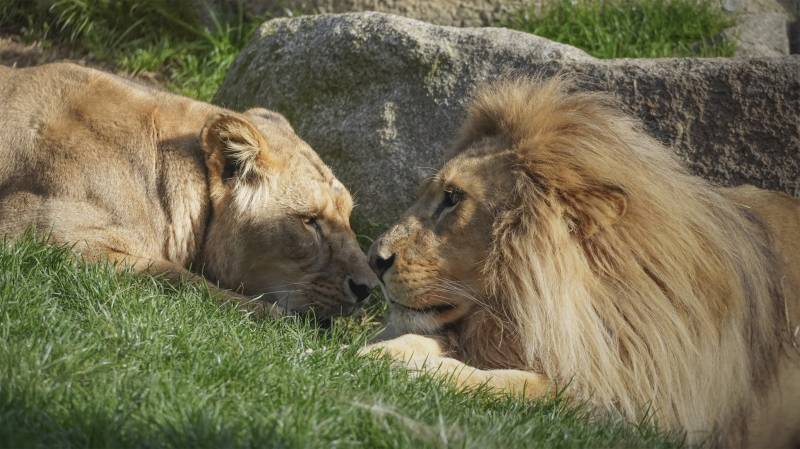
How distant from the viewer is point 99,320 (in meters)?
4.67

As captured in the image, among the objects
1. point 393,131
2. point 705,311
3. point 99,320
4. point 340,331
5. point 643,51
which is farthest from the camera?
point 643,51

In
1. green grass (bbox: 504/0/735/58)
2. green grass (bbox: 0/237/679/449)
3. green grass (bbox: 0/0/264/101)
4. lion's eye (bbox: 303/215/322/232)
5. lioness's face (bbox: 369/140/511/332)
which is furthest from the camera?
green grass (bbox: 0/0/264/101)

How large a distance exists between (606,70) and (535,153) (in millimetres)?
2014

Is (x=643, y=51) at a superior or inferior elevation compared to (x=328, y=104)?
superior

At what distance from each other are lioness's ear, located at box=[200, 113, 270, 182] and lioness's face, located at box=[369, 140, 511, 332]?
1.02m

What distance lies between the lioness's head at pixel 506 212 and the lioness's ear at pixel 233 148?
104cm

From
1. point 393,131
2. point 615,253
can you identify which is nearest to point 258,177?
point 393,131

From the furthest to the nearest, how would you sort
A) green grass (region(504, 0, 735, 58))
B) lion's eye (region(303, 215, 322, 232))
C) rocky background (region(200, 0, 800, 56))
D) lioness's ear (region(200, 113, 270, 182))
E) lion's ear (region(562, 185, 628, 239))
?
rocky background (region(200, 0, 800, 56)) < green grass (region(504, 0, 735, 58)) < lion's eye (region(303, 215, 322, 232)) < lioness's ear (region(200, 113, 270, 182)) < lion's ear (region(562, 185, 628, 239))

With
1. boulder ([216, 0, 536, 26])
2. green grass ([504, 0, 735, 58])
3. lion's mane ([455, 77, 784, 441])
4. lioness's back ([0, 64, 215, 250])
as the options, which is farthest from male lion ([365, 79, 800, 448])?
boulder ([216, 0, 536, 26])

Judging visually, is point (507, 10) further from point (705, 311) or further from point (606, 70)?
point (705, 311)

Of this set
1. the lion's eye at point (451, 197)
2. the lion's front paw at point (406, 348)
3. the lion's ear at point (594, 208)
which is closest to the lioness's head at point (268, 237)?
the lion's eye at point (451, 197)

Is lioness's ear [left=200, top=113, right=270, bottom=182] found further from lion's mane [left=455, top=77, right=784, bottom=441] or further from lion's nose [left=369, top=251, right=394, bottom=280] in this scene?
lion's mane [left=455, top=77, right=784, bottom=441]

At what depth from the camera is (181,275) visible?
5.77m

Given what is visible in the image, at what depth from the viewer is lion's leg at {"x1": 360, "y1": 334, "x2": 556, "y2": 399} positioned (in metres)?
4.88
